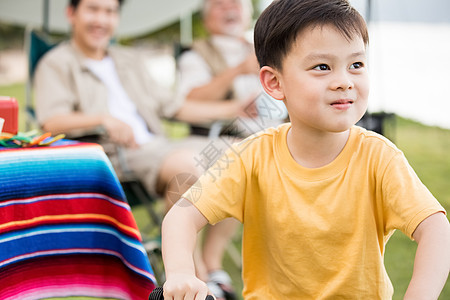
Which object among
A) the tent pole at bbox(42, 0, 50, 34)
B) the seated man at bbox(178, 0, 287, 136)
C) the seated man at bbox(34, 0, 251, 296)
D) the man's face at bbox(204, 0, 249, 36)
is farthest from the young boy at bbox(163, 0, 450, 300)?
the tent pole at bbox(42, 0, 50, 34)

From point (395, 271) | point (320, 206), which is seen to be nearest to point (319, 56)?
point (320, 206)

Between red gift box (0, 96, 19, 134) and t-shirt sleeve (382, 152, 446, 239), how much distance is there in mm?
974

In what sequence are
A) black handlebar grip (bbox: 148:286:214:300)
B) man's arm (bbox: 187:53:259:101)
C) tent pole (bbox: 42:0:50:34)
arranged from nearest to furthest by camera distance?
1. black handlebar grip (bbox: 148:286:214:300)
2. man's arm (bbox: 187:53:259:101)
3. tent pole (bbox: 42:0:50:34)

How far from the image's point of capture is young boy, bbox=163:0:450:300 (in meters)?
1.04

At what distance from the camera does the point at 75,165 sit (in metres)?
1.36

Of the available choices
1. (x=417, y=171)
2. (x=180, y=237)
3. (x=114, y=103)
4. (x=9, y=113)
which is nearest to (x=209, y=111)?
(x=114, y=103)

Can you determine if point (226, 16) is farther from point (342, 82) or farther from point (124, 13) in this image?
point (342, 82)

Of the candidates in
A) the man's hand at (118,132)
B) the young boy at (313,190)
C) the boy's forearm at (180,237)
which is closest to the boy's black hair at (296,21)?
the young boy at (313,190)

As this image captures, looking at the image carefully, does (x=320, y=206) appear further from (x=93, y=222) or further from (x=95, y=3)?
(x=95, y=3)

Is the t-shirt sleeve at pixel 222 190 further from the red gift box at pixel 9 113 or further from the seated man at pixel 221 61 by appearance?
the seated man at pixel 221 61

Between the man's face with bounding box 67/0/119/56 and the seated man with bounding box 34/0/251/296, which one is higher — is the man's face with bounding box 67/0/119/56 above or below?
above

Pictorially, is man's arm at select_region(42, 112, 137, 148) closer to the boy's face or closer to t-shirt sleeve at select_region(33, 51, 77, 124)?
t-shirt sleeve at select_region(33, 51, 77, 124)

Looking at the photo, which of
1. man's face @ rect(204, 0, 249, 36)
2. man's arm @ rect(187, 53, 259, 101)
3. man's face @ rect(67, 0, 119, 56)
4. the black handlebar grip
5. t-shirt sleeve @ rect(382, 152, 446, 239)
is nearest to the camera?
the black handlebar grip

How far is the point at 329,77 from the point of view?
41.3 inches
